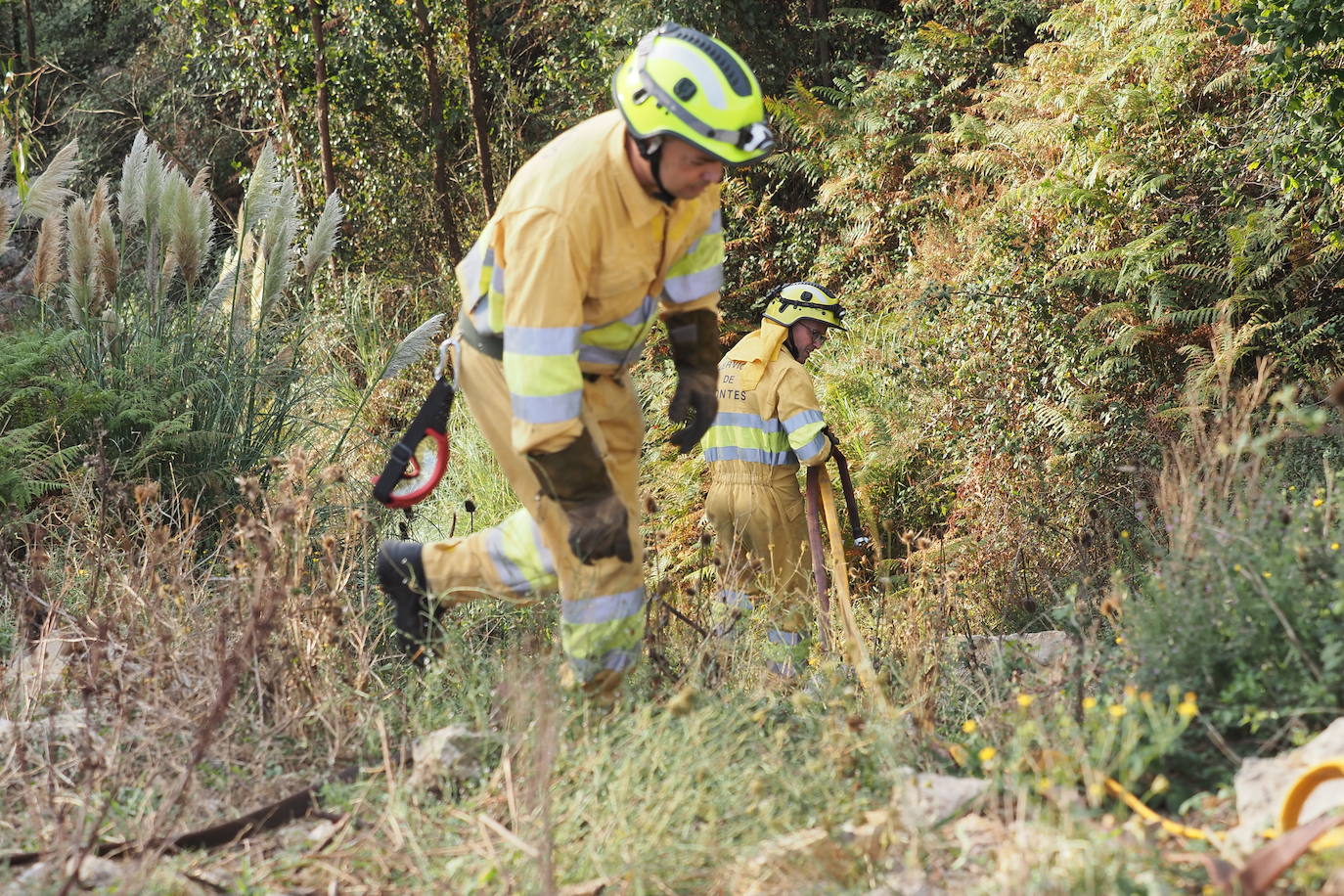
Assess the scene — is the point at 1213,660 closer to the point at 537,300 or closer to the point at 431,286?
the point at 537,300

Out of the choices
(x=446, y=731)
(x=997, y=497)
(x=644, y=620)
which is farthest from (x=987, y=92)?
(x=446, y=731)

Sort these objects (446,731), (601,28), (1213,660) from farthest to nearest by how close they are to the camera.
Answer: (601,28)
(446,731)
(1213,660)

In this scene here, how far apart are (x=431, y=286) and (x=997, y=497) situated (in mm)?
6991

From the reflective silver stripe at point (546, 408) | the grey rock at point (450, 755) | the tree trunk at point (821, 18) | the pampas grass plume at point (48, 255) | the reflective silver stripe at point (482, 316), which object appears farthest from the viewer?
the tree trunk at point (821, 18)

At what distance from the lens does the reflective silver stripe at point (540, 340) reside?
130 inches

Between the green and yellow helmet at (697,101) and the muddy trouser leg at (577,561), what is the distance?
817 millimetres

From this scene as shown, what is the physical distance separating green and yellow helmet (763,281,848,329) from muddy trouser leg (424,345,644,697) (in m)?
2.55

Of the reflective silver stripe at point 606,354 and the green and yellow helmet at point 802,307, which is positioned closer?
the reflective silver stripe at point 606,354

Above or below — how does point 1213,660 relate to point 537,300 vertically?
below

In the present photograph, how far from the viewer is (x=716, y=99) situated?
3355 millimetres

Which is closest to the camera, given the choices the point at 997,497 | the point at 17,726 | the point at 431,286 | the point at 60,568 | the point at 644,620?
the point at 17,726

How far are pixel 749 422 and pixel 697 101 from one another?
10.4 feet

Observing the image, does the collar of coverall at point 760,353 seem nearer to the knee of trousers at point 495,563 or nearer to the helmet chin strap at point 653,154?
the knee of trousers at point 495,563

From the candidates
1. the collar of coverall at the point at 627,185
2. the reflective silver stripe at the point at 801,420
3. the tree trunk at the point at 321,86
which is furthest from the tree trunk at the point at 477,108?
the collar of coverall at the point at 627,185
